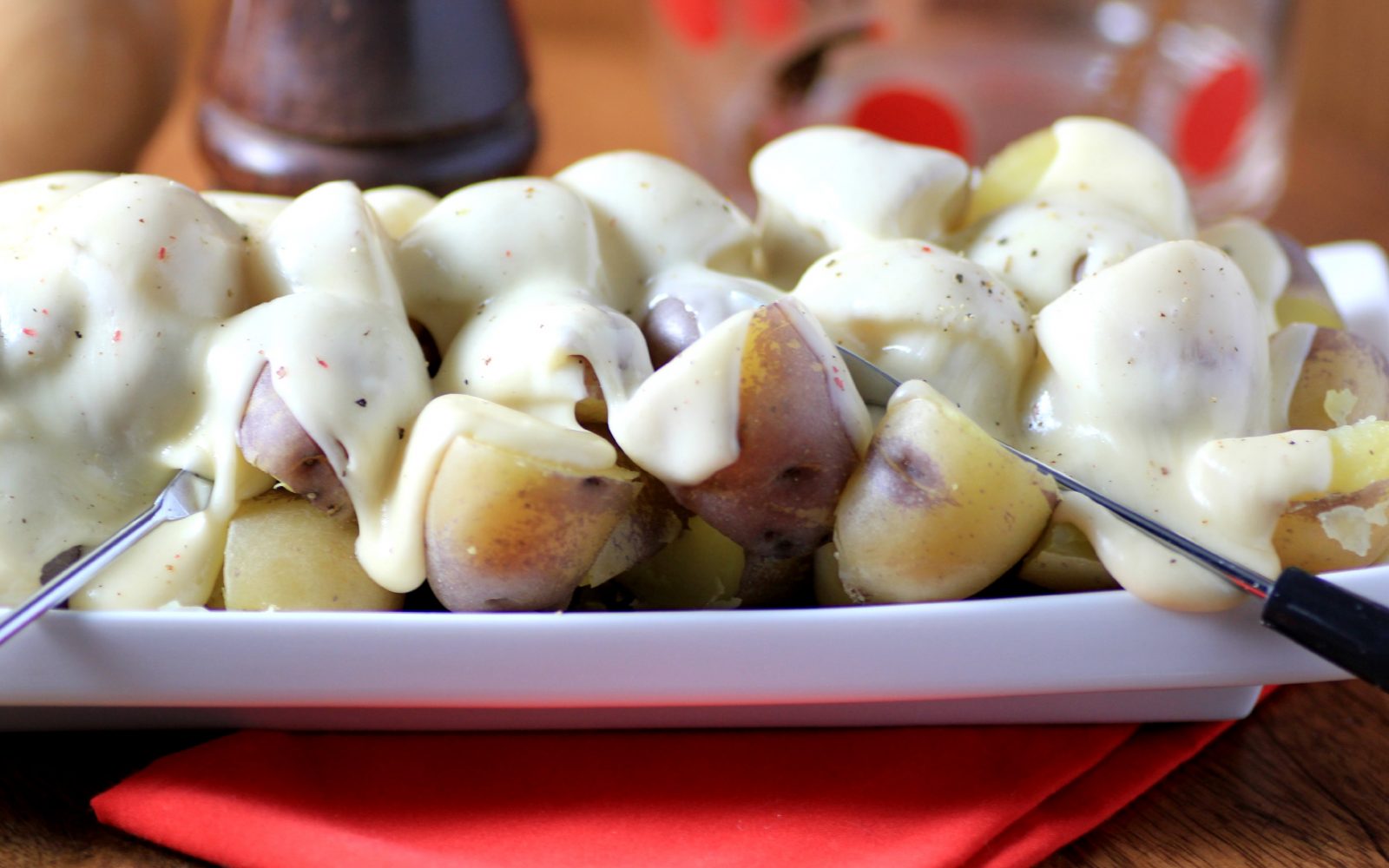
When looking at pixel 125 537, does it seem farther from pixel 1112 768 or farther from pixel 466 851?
pixel 1112 768

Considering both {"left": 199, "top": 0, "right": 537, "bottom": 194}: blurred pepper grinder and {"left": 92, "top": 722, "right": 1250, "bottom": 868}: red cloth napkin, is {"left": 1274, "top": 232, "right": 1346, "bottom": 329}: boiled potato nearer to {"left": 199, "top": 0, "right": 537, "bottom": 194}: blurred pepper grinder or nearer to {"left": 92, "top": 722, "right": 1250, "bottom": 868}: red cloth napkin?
{"left": 92, "top": 722, "right": 1250, "bottom": 868}: red cloth napkin

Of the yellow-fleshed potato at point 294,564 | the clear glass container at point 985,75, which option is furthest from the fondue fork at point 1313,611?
the clear glass container at point 985,75

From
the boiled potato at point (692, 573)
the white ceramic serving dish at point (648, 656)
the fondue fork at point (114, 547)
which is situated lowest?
the boiled potato at point (692, 573)

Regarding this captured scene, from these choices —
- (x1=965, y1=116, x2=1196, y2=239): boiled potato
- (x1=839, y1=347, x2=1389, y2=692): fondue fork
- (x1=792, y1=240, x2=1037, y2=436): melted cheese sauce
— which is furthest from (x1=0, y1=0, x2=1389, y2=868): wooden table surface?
(x1=965, y1=116, x2=1196, y2=239): boiled potato

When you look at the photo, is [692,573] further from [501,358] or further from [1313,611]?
[1313,611]

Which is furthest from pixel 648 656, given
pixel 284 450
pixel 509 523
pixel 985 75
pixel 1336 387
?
pixel 985 75

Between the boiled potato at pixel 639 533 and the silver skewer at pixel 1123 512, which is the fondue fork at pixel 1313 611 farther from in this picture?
the boiled potato at pixel 639 533

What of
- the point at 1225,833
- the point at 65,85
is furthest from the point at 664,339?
the point at 65,85
